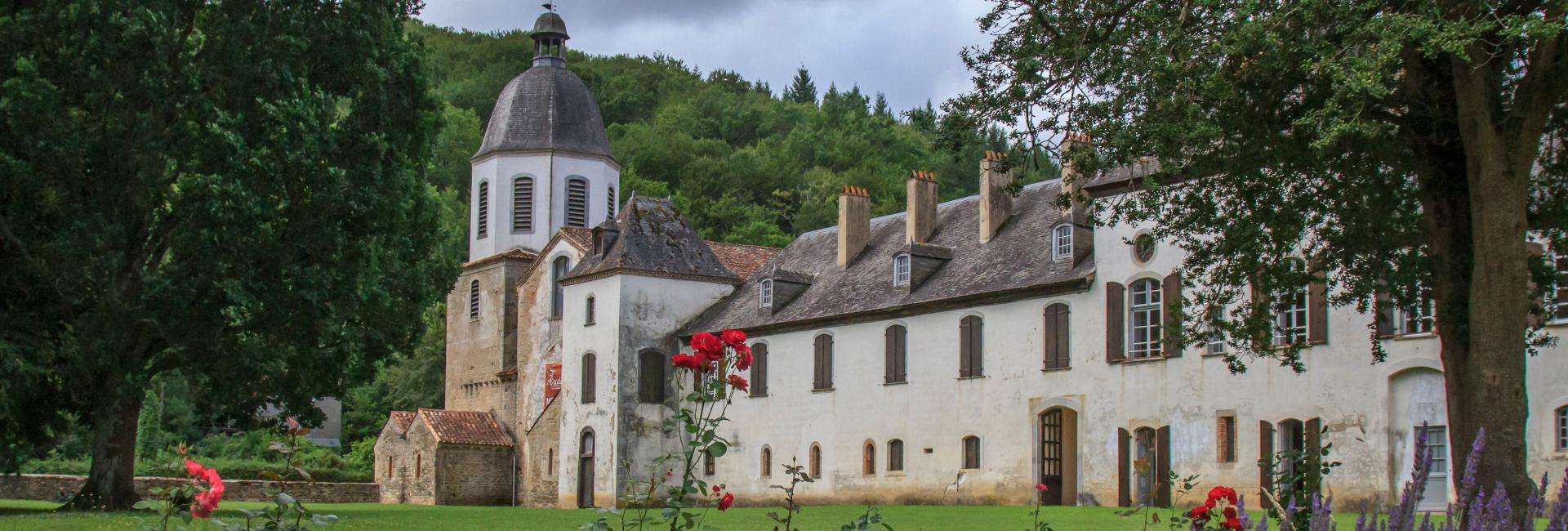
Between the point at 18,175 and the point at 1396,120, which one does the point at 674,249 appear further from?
the point at 1396,120

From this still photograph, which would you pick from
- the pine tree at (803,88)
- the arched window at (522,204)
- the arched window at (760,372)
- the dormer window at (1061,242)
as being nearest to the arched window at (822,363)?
the arched window at (760,372)

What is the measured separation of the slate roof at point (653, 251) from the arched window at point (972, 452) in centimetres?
1295

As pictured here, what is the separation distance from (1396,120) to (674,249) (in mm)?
32609

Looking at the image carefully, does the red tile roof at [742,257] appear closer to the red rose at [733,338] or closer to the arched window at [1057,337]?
the arched window at [1057,337]

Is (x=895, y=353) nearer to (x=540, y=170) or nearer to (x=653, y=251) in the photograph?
(x=653, y=251)

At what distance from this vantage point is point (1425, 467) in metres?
4.69

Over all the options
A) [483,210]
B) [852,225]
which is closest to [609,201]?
[483,210]

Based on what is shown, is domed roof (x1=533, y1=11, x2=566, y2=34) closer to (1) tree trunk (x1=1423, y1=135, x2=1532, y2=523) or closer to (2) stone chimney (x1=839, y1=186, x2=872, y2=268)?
(2) stone chimney (x1=839, y1=186, x2=872, y2=268)

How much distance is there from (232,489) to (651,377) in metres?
13.0

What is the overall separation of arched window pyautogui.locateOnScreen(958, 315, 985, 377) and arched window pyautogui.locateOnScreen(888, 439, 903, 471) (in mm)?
2841

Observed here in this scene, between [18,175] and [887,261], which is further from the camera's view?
Answer: [887,261]

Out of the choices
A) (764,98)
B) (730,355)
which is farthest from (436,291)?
(764,98)

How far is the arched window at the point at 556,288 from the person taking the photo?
51000 mm

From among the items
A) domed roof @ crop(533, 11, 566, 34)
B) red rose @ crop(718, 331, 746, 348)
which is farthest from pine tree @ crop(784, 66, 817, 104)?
red rose @ crop(718, 331, 746, 348)
